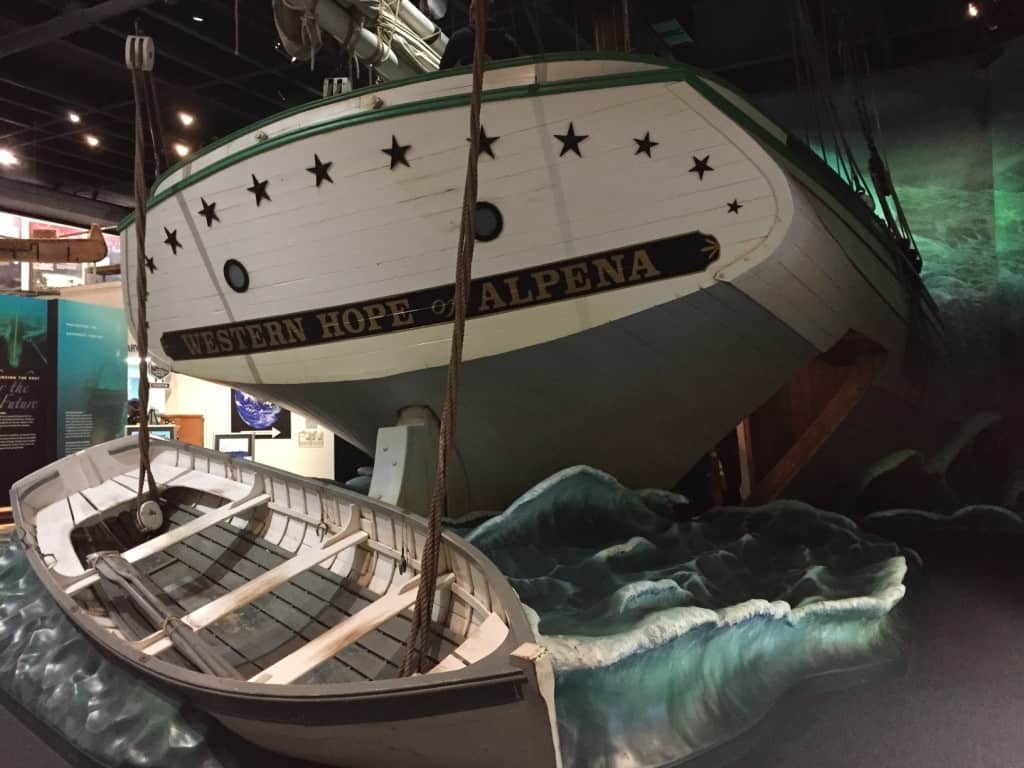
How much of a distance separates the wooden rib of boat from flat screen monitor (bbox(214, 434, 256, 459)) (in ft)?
6.48

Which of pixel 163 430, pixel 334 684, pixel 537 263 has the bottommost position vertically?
pixel 334 684

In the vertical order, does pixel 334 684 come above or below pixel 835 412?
below

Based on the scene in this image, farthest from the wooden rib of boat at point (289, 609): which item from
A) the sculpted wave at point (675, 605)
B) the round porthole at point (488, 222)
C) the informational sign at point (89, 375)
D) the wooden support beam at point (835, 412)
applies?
the wooden support beam at point (835, 412)

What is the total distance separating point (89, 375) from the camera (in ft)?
15.5

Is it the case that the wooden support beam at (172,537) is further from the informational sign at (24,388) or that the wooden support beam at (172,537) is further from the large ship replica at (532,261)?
the informational sign at (24,388)

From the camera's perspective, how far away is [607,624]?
1.99 m

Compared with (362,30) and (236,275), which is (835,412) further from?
(362,30)

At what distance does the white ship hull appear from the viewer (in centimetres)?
264

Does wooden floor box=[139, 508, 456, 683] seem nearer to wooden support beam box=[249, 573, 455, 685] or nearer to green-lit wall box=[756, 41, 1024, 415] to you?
wooden support beam box=[249, 573, 455, 685]

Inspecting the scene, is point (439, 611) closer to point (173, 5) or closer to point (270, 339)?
→ point (270, 339)

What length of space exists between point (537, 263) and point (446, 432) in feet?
4.40

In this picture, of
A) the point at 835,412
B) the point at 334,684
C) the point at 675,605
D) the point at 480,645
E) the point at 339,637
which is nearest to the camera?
the point at 334,684

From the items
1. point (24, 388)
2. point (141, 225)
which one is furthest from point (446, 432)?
point (24, 388)

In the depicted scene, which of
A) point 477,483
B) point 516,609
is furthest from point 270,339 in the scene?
point 516,609
